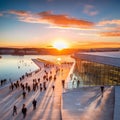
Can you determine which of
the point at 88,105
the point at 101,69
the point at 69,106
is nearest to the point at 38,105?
the point at 69,106

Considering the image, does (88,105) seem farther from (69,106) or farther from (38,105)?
(38,105)

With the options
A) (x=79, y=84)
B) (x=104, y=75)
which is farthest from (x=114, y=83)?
(x=79, y=84)

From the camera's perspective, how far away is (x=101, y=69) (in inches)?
1428

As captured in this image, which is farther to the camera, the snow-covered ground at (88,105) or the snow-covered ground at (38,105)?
the snow-covered ground at (38,105)

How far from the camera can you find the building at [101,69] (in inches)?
1269

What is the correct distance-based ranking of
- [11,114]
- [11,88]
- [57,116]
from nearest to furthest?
[57,116], [11,114], [11,88]

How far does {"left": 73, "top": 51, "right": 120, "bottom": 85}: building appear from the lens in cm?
3222

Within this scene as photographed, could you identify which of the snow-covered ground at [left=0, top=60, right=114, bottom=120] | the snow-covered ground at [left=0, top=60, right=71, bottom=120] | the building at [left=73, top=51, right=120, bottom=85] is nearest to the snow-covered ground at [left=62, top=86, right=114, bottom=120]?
the snow-covered ground at [left=0, top=60, right=114, bottom=120]

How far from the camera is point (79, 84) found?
4012 cm

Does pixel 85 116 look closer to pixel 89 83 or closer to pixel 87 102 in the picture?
pixel 87 102

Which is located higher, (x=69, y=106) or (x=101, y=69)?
(x=101, y=69)

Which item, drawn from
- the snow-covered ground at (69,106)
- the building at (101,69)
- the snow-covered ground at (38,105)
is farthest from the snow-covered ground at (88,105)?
the building at (101,69)

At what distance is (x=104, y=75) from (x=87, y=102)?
9380 mm

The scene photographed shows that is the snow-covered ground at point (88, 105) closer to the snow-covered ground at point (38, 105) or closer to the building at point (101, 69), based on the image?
the snow-covered ground at point (38, 105)
